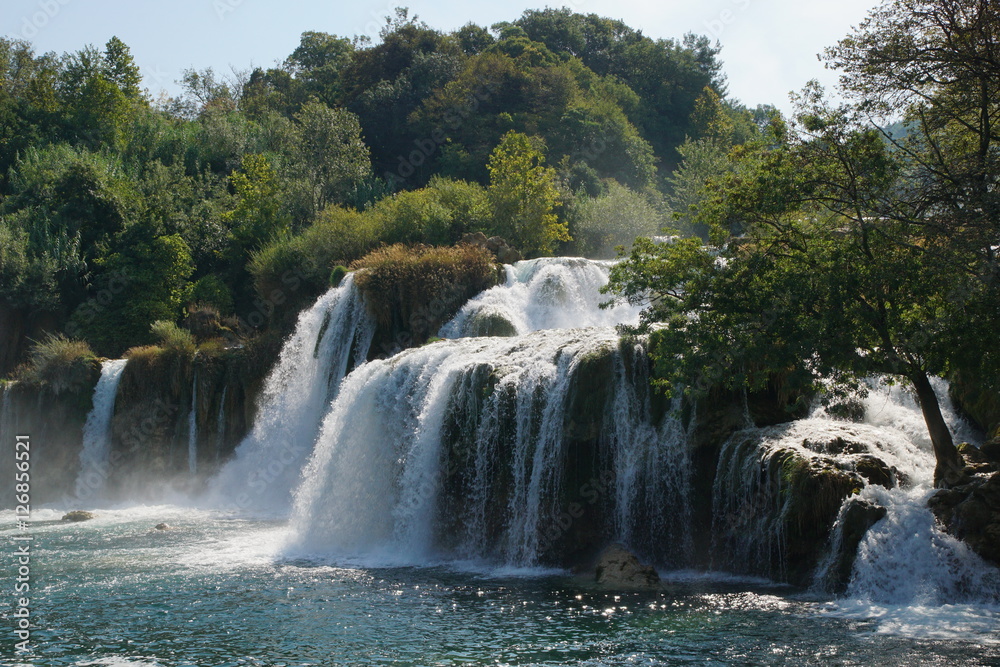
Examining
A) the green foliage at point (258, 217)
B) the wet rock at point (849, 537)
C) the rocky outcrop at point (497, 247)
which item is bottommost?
the wet rock at point (849, 537)

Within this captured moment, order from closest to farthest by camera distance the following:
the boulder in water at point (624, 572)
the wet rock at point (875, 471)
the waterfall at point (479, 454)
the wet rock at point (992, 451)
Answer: the wet rock at point (875, 471) → the wet rock at point (992, 451) → the boulder in water at point (624, 572) → the waterfall at point (479, 454)

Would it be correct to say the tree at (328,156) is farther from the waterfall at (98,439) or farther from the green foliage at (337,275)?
the waterfall at (98,439)

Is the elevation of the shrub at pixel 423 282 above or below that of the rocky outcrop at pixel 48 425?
above

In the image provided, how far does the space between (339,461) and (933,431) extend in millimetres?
12195

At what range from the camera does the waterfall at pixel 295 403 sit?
1027 inches

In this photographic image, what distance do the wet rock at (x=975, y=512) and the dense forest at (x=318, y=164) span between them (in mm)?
23249

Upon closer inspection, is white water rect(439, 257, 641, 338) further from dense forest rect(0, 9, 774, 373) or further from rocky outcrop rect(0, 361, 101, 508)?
rocky outcrop rect(0, 361, 101, 508)

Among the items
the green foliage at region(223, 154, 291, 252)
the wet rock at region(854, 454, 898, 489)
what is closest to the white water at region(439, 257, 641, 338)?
the wet rock at region(854, 454, 898, 489)

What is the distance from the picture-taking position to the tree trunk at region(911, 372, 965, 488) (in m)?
13.8

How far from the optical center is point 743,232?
1605 centimetres

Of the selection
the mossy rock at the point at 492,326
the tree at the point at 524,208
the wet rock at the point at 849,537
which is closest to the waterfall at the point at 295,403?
the mossy rock at the point at 492,326

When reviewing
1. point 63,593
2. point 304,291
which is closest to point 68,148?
point 304,291

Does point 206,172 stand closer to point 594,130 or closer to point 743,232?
point 594,130

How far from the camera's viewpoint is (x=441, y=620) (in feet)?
42.3
